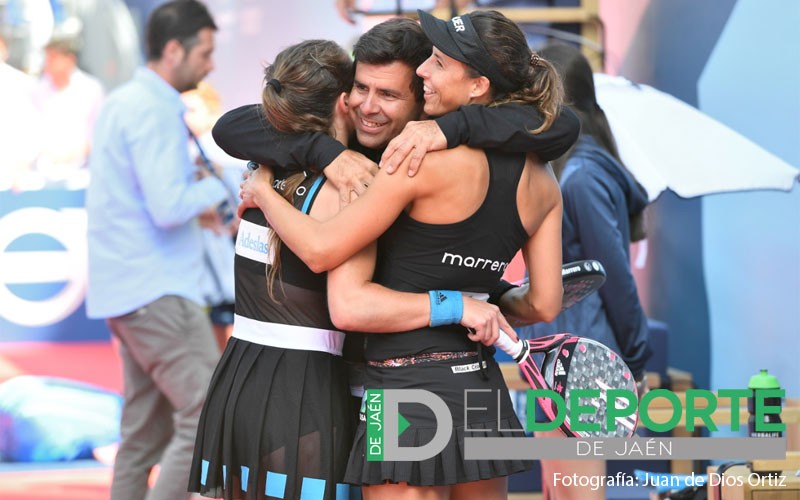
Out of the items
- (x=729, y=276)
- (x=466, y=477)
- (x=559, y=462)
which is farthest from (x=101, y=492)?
(x=466, y=477)

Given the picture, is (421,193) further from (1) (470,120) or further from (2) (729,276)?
(2) (729,276)

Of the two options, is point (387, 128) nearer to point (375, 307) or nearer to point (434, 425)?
point (375, 307)

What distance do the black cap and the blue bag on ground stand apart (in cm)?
381

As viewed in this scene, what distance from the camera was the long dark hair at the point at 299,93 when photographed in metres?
2.39

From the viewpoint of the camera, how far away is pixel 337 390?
2.40 meters

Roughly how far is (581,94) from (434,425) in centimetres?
150

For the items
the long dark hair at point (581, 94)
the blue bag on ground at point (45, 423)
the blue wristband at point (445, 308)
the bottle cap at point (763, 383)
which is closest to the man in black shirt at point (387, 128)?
the blue wristband at point (445, 308)

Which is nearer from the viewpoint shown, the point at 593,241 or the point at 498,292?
the point at 498,292

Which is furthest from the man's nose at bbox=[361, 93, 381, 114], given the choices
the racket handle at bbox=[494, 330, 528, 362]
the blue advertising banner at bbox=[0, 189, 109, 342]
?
the blue advertising banner at bbox=[0, 189, 109, 342]

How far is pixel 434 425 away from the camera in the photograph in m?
2.21

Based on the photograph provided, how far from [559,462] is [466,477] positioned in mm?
1076

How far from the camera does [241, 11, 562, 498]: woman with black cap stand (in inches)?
87.0

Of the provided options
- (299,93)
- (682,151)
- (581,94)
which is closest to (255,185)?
(299,93)

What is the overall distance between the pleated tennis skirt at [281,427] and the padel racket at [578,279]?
594mm
